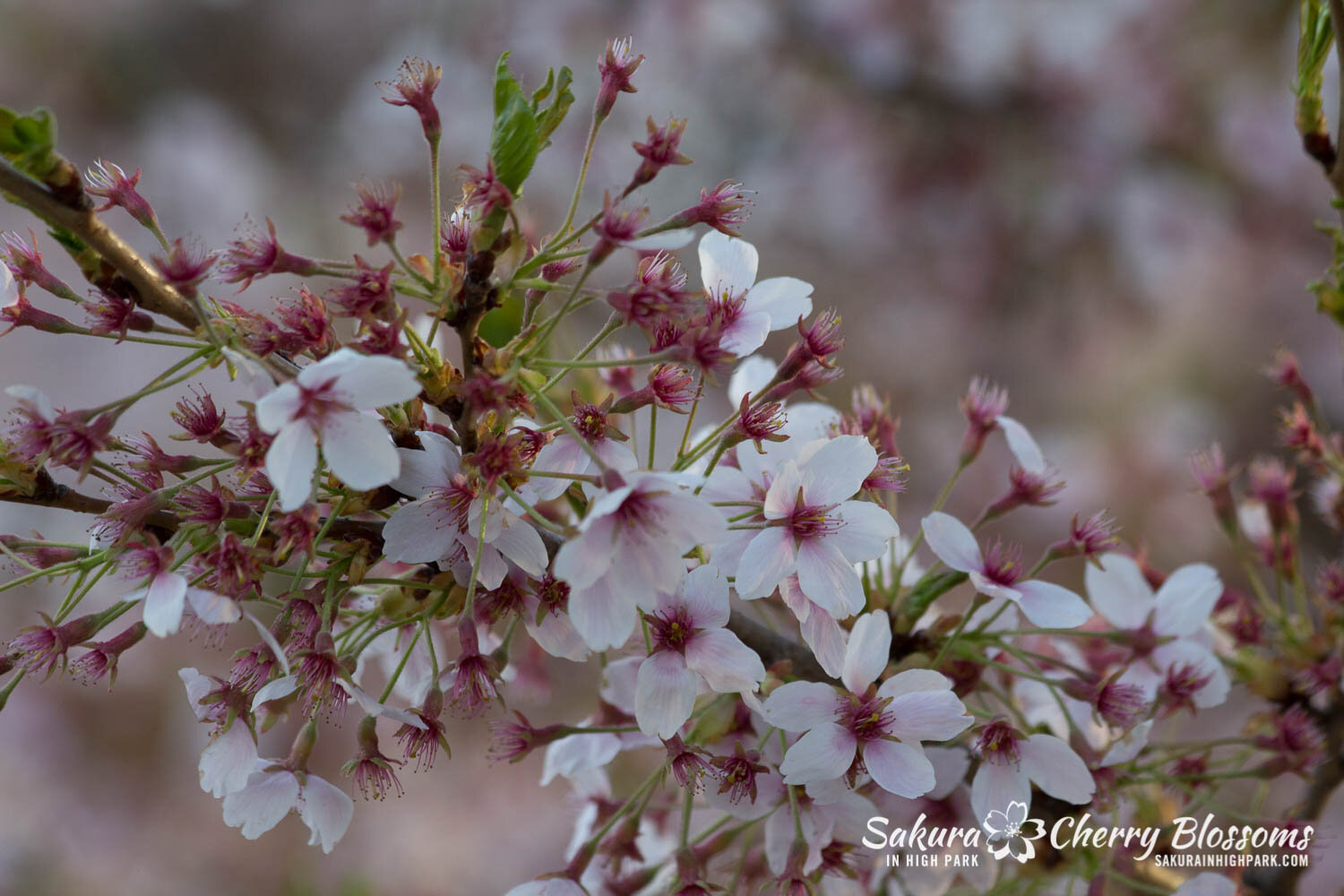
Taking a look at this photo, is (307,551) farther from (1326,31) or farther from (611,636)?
(1326,31)

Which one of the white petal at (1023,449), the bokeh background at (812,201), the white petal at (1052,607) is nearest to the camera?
the white petal at (1052,607)

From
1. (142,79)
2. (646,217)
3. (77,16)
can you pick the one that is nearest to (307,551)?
(646,217)

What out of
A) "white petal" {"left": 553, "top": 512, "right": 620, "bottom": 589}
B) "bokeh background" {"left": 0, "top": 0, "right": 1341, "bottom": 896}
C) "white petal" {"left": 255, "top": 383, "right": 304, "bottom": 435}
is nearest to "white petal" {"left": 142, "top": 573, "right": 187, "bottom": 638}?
"white petal" {"left": 255, "top": 383, "right": 304, "bottom": 435}

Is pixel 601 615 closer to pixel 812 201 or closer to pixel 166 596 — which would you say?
pixel 166 596

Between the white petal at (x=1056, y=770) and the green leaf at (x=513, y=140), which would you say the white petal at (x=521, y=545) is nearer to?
the green leaf at (x=513, y=140)

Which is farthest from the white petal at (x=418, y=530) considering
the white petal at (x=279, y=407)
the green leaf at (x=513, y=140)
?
the green leaf at (x=513, y=140)

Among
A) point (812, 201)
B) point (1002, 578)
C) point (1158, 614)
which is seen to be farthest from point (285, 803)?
point (812, 201)

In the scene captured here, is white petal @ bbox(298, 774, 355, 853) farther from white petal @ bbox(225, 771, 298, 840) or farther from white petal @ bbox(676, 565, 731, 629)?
white petal @ bbox(676, 565, 731, 629)
